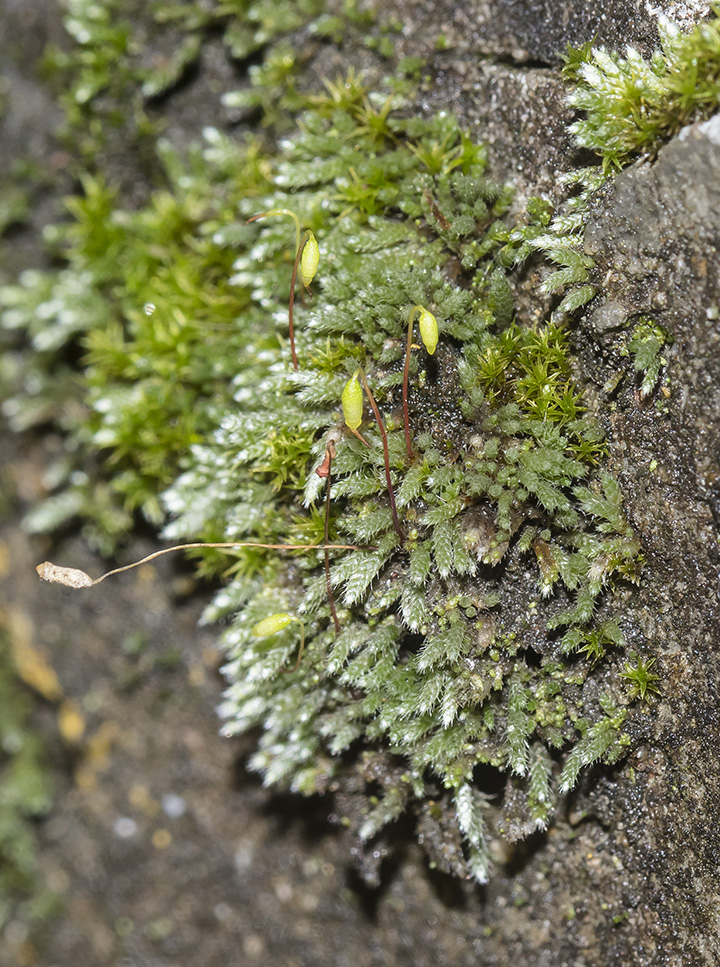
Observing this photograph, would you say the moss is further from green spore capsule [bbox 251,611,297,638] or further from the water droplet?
the water droplet

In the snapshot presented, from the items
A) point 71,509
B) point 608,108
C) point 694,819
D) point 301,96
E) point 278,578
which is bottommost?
point 71,509

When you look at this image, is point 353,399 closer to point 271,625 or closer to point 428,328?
point 428,328

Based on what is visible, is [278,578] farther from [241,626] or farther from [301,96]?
[301,96]

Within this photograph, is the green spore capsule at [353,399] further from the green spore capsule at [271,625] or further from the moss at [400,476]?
the green spore capsule at [271,625]

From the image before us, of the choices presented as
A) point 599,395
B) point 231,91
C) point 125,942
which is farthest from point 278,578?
point 125,942

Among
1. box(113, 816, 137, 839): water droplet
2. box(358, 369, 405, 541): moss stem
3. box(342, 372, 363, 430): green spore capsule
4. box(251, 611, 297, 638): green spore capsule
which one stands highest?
box(342, 372, 363, 430): green spore capsule

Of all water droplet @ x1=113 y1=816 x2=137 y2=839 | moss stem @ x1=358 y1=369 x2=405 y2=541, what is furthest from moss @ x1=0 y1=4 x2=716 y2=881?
water droplet @ x1=113 y1=816 x2=137 y2=839

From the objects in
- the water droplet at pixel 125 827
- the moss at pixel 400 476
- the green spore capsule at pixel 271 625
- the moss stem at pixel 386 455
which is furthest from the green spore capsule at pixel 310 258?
the water droplet at pixel 125 827

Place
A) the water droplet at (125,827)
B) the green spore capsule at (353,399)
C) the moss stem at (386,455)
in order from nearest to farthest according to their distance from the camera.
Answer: the green spore capsule at (353,399) → the moss stem at (386,455) → the water droplet at (125,827)
